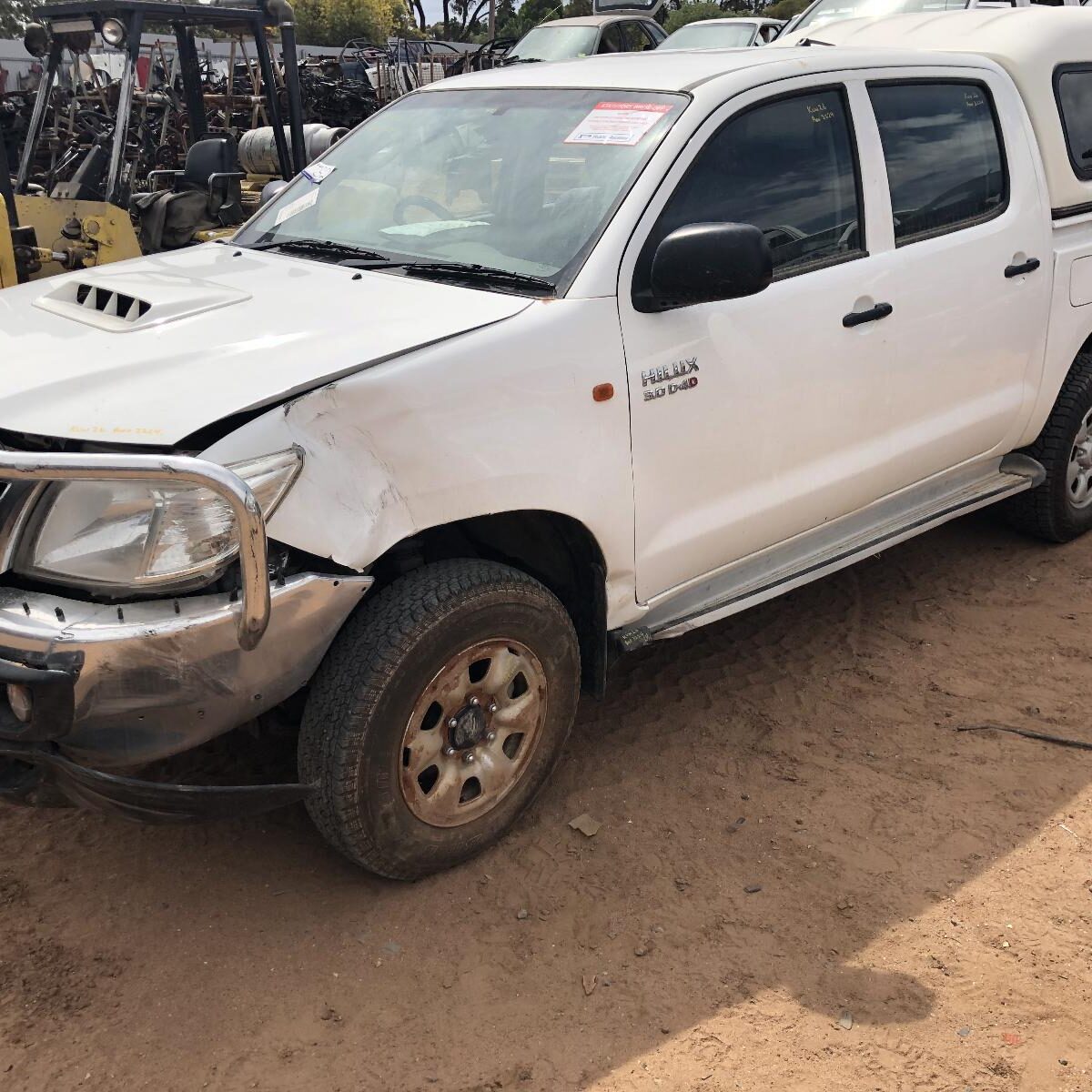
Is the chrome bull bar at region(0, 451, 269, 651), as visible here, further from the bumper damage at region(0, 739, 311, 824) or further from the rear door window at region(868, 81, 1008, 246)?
the rear door window at region(868, 81, 1008, 246)

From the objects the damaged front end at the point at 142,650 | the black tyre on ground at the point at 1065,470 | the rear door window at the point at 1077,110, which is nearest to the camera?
the damaged front end at the point at 142,650

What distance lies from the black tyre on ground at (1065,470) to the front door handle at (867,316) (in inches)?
54.7

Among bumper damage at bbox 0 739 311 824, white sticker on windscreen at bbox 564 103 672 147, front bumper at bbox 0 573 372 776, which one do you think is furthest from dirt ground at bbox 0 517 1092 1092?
white sticker on windscreen at bbox 564 103 672 147

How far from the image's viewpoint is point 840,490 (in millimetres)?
3609

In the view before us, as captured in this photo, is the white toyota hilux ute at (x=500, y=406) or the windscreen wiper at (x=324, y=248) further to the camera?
the windscreen wiper at (x=324, y=248)

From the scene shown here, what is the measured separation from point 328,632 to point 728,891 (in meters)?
1.25

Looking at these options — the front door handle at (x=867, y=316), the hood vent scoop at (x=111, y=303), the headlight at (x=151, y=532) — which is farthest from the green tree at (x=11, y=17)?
the headlight at (x=151, y=532)

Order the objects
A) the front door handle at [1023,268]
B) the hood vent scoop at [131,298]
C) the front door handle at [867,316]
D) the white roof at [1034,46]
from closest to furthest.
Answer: the hood vent scoop at [131,298], the front door handle at [867,316], the front door handle at [1023,268], the white roof at [1034,46]

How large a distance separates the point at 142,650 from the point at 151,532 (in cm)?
25

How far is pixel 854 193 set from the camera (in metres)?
3.48

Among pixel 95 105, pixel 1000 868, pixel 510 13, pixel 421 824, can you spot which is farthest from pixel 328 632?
pixel 510 13

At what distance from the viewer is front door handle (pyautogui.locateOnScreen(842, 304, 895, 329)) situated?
3.39 meters

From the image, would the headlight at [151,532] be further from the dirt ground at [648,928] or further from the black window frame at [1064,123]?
the black window frame at [1064,123]

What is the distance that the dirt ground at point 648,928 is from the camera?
7.95 ft
